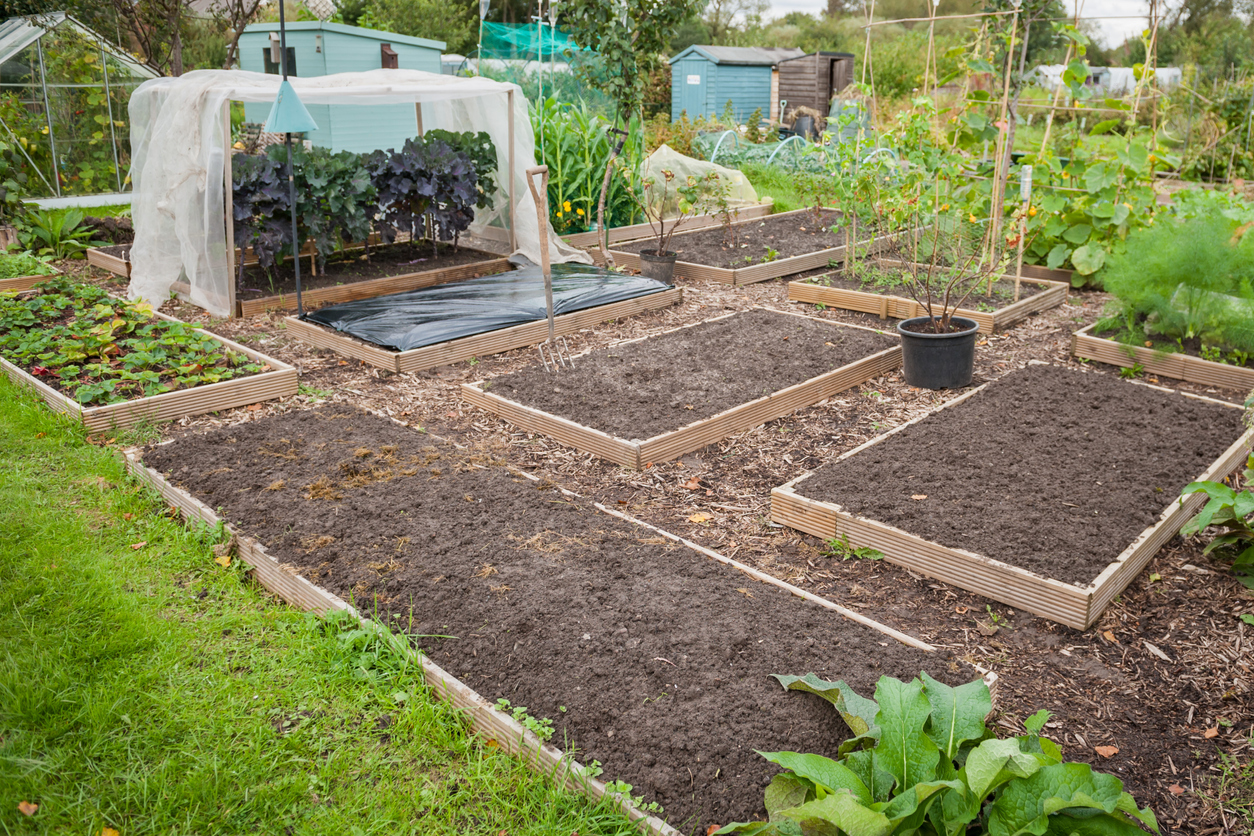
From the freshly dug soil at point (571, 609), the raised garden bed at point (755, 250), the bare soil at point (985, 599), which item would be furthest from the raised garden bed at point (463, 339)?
the freshly dug soil at point (571, 609)

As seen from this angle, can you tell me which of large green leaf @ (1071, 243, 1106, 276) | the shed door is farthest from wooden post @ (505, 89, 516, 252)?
the shed door

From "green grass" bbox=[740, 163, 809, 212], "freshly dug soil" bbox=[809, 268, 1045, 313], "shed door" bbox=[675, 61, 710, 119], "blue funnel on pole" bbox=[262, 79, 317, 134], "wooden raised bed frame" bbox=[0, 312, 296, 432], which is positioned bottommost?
"wooden raised bed frame" bbox=[0, 312, 296, 432]

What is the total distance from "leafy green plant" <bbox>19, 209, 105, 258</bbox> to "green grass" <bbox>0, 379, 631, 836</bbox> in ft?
20.7

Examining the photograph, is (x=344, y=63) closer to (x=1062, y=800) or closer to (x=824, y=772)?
(x=824, y=772)

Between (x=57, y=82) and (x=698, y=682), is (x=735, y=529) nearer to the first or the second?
(x=698, y=682)

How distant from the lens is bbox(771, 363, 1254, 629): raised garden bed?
10.9 feet

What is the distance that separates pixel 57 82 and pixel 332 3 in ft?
50.4

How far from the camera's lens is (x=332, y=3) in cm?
2394

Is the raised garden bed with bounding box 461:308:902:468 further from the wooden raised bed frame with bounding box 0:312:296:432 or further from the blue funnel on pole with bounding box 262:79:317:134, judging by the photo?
the blue funnel on pole with bounding box 262:79:317:134

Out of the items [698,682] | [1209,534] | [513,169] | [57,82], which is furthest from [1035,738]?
[57,82]

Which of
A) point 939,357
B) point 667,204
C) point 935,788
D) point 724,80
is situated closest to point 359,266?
point 667,204

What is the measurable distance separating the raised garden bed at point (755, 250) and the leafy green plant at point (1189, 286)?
3.01 m

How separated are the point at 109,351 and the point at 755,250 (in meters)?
5.72

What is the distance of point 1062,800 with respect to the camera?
195 cm
